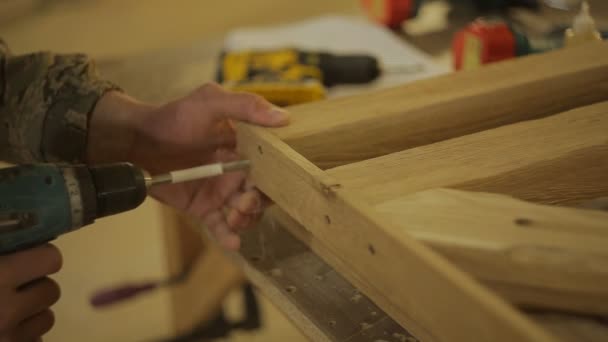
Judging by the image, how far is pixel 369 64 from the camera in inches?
48.7

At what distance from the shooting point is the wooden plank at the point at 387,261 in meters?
0.43

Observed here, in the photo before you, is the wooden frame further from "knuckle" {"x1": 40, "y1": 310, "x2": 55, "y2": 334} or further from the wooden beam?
the wooden beam

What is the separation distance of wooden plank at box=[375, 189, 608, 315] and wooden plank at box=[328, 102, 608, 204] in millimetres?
44

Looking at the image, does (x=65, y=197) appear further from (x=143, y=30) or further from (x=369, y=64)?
(x=143, y=30)

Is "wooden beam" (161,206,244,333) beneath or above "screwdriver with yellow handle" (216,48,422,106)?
beneath

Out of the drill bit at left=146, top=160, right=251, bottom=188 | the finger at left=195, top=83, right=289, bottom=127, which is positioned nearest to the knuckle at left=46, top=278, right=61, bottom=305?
the drill bit at left=146, top=160, right=251, bottom=188

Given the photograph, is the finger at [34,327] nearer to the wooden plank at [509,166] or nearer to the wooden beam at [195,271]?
the wooden plank at [509,166]

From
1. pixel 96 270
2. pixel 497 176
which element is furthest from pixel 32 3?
pixel 497 176

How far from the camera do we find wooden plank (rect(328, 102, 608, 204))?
585 millimetres

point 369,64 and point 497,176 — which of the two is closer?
point 497,176

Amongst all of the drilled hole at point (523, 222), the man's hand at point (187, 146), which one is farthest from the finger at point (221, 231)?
the drilled hole at point (523, 222)

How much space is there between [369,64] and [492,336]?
863 mm

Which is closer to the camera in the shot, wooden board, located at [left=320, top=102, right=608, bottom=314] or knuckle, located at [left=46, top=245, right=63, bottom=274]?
wooden board, located at [left=320, top=102, right=608, bottom=314]

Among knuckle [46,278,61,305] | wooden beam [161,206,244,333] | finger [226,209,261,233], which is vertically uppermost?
finger [226,209,261,233]
